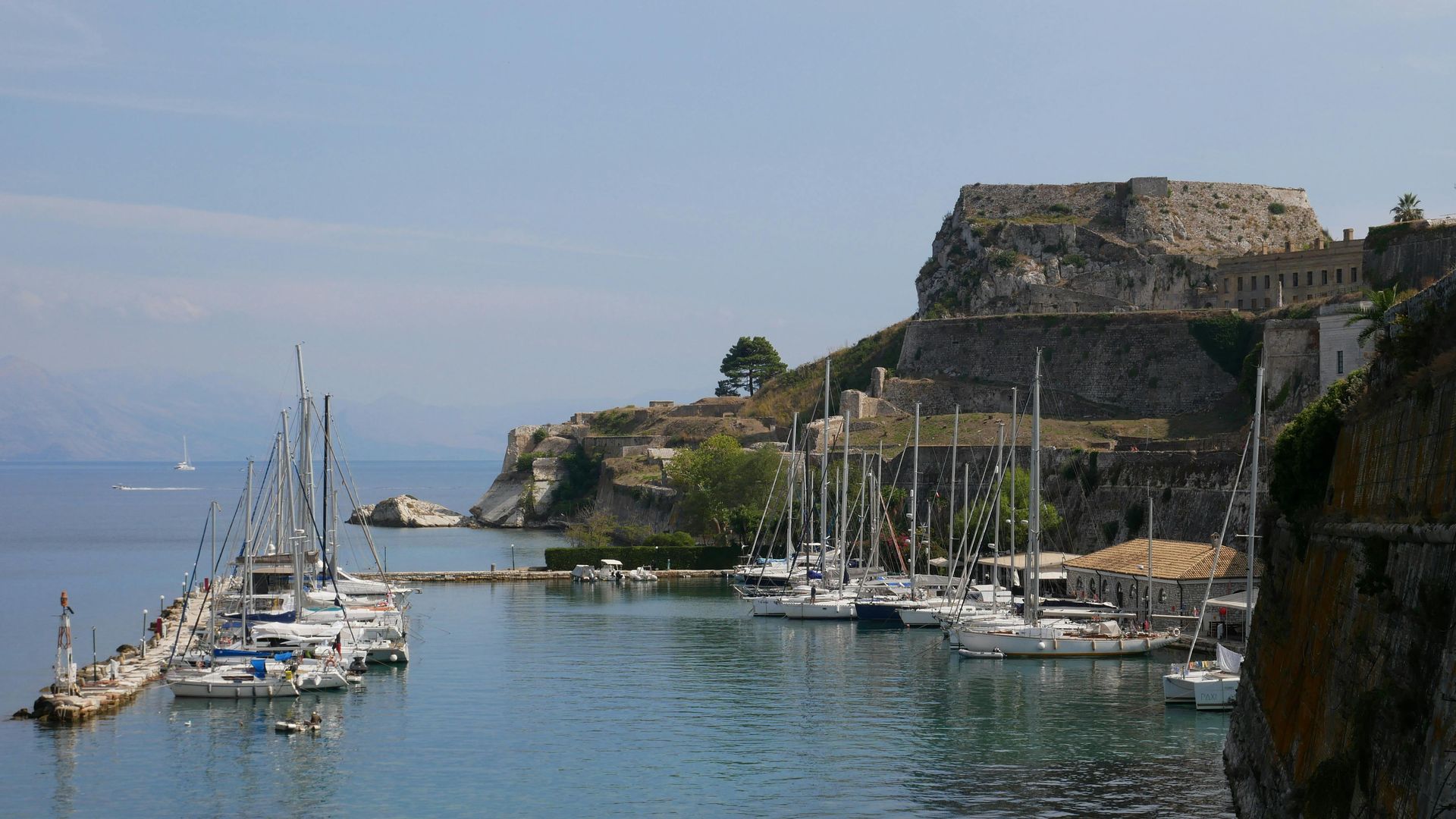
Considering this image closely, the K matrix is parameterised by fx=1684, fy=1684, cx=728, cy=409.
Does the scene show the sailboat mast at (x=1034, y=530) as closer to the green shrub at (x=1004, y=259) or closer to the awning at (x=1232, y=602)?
the awning at (x=1232, y=602)

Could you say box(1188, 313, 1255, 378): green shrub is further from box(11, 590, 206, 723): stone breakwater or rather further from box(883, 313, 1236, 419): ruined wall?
box(11, 590, 206, 723): stone breakwater

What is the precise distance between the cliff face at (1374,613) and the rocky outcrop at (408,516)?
99.4m

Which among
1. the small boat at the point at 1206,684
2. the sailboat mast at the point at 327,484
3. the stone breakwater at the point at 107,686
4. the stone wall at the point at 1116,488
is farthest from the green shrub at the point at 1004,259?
the small boat at the point at 1206,684

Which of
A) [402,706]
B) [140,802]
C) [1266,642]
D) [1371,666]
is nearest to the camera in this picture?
[1371,666]

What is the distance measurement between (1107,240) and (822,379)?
1924cm

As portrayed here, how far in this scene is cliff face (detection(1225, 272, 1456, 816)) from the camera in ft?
45.5

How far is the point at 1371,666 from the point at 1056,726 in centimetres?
1680

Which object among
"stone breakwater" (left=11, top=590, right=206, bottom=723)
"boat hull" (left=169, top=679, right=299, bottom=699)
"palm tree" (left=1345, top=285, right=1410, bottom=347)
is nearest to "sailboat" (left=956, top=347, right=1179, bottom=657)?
"boat hull" (left=169, top=679, right=299, bottom=699)

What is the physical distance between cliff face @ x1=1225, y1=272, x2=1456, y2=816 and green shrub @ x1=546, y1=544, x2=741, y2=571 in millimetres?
49355

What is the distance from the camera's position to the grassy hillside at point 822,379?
97.4 metres

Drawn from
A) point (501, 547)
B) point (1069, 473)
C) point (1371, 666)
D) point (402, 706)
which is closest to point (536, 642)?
point (402, 706)

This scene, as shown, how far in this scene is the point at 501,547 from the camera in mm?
93312

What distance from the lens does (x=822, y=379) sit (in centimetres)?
10000

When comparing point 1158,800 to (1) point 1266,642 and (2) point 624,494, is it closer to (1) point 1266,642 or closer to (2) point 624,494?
(1) point 1266,642
